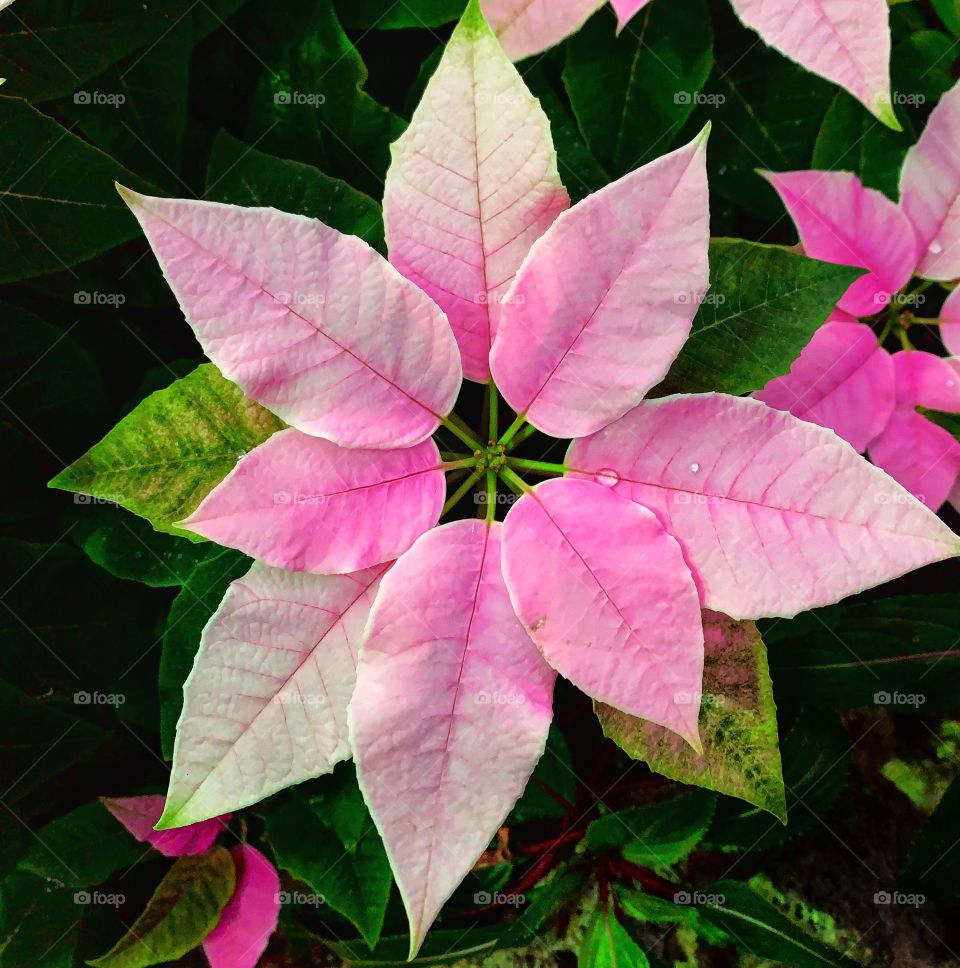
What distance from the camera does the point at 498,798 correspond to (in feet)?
1.09

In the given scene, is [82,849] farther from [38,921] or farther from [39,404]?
[39,404]

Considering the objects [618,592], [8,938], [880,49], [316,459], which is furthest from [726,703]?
[8,938]

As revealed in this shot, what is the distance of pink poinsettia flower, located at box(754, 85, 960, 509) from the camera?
0.48 m

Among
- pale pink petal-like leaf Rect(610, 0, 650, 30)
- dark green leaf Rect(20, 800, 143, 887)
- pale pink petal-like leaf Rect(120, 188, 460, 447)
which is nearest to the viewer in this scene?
pale pink petal-like leaf Rect(120, 188, 460, 447)

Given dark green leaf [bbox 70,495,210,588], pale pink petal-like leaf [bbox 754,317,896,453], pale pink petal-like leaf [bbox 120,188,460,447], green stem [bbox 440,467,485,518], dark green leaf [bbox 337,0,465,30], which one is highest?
dark green leaf [bbox 337,0,465,30]

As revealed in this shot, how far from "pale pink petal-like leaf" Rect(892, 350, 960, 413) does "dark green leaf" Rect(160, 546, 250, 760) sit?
1.31ft

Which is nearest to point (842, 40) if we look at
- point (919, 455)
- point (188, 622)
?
point (919, 455)

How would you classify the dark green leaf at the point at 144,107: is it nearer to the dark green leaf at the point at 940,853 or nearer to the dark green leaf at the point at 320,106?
the dark green leaf at the point at 320,106

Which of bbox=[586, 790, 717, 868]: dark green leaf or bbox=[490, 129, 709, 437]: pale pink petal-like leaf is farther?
bbox=[586, 790, 717, 868]: dark green leaf

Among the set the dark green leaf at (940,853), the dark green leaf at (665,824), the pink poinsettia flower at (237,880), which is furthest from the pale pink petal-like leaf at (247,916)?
the dark green leaf at (940,853)

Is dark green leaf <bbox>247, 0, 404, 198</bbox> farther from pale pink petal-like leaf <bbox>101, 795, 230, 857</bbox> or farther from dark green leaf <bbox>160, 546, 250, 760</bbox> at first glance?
pale pink petal-like leaf <bbox>101, 795, 230, 857</bbox>

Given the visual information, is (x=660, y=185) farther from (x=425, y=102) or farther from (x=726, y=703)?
(x=726, y=703)

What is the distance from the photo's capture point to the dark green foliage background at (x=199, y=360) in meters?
0.46

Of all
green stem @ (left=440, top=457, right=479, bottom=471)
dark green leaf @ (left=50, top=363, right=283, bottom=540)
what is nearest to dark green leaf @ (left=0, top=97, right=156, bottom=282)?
dark green leaf @ (left=50, top=363, right=283, bottom=540)
